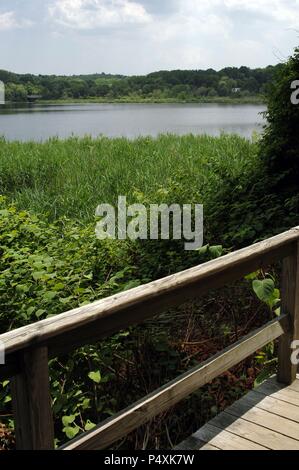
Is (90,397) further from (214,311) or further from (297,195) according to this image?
(297,195)

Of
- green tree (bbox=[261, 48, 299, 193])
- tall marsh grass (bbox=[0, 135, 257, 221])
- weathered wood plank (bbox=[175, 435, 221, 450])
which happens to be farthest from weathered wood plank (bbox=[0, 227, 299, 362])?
tall marsh grass (bbox=[0, 135, 257, 221])

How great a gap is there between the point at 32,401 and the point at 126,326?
47 cm

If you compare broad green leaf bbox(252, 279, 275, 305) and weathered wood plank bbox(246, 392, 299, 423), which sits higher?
broad green leaf bbox(252, 279, 275, 305)

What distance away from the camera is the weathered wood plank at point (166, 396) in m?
2.01

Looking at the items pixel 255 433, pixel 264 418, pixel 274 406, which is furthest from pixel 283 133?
pixel 255 433

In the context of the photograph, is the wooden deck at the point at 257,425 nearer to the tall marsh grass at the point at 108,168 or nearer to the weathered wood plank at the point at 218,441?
the weathered wood plank at the point at 218,441

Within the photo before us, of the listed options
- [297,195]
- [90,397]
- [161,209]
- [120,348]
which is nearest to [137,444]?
[90,397]

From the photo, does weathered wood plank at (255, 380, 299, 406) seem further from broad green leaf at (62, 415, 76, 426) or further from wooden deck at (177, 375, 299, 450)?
broad green leaf at (62, 415, 76, 426)

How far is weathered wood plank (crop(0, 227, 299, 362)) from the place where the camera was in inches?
66.2

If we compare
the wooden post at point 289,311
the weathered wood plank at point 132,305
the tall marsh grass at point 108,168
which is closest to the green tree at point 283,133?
the tall marsh grass at point 108,168

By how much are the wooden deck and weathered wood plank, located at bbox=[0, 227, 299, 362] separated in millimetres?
759

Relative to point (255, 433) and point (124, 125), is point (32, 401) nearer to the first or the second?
point (255, 433)

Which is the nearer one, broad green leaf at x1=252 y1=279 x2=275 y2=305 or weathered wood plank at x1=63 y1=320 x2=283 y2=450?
weathered wood plank at x1=63 y1=320 x2=283 y2=450

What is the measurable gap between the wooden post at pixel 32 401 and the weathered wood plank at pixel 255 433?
1.23 metres
